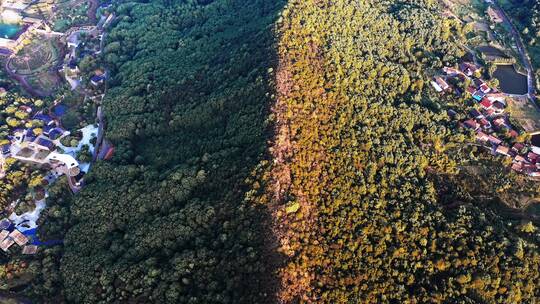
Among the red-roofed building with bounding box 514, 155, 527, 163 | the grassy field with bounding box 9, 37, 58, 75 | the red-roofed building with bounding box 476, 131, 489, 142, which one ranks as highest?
the grassy field with bounding box 9, 37, 58, 75

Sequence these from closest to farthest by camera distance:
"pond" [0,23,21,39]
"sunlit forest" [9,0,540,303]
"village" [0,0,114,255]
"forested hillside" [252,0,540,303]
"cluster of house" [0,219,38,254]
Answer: "forested hillside" [252,0,540,303] < "sunlit forest" [9,0,540,303] < "cluster of house" [0,219,38,254] < "village" [0,0,114,255] < "pond" [0,23,21,39]

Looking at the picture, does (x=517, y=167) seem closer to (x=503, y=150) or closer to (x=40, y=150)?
(x=503, y=150)

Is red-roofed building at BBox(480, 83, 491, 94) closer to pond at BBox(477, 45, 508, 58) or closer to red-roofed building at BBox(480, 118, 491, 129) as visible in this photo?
red-roofed building at BBox(480, 118, 491, 129)

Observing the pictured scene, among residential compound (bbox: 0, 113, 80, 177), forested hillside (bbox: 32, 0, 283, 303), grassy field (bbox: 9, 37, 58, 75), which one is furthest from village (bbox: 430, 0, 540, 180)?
grassy field (bbox: 9, 37, 58, 75)

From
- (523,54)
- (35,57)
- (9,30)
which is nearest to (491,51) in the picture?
(523,54)

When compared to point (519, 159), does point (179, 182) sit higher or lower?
higher

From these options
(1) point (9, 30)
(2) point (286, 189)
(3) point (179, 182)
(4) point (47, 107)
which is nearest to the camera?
(2) point (286, 189)

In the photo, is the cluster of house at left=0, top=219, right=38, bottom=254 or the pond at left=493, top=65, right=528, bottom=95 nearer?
the cluster of house at left=0, top=219, right=38, bottom=254
